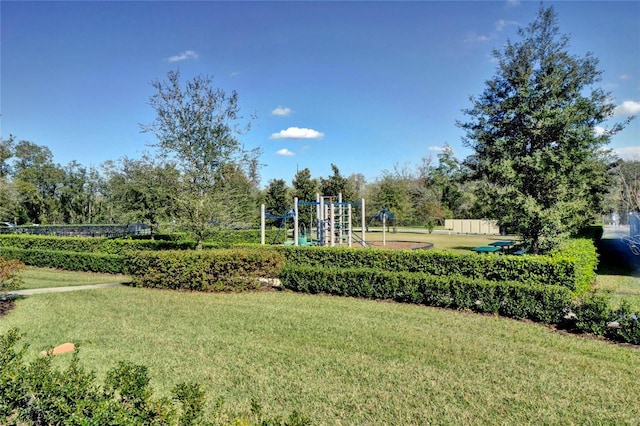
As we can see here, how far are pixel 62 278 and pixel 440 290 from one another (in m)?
11.4

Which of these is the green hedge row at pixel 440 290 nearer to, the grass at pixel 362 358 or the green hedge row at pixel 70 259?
the grass at pixel 362 358

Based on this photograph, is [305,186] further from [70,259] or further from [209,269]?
[209,269]

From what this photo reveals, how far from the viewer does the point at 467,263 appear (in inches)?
313

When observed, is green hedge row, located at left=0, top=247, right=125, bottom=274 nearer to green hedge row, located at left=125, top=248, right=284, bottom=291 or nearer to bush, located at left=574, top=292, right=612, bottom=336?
green hedge row, located at left=125, top=248, right=284, bottom=291

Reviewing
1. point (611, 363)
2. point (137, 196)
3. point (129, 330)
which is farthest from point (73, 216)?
point (611, 363)

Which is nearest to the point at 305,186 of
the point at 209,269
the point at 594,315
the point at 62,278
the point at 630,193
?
the point at 62,278

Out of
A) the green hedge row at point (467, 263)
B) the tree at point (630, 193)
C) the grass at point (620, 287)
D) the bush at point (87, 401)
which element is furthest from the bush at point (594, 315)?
the bush at point (87, 401)

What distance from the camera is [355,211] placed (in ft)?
127

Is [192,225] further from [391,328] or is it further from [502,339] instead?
[502,339]

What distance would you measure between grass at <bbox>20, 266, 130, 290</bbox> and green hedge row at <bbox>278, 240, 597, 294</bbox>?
5.87 m

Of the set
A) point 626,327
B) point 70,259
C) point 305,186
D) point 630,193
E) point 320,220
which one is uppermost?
point 305,186

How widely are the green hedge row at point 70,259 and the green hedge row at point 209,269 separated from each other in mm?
3328

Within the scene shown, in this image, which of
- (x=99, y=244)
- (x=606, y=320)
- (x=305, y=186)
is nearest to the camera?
(x=606, y=320)


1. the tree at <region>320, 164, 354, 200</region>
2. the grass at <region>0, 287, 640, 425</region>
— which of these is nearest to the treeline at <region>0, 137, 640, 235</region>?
the tree at <region>320, 164, 354, 200</region>
